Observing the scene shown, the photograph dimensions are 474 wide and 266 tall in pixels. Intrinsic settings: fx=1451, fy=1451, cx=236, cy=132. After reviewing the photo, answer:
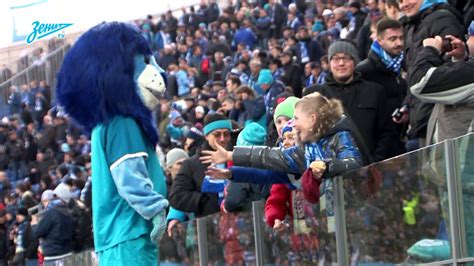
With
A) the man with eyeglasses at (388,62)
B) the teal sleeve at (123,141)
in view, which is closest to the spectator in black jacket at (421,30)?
the man with eyeglasses at (388,62)

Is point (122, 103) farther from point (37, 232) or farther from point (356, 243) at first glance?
point (37, 232)

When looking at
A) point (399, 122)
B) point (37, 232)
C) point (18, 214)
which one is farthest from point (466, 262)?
point (18, 214)

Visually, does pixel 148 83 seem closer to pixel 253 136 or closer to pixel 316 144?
pixel 316 144

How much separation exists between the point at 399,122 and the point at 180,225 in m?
1.73

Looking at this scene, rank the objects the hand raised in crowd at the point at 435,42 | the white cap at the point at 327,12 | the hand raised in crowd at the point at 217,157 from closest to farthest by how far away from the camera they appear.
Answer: the hand raised in crowd at the point at 217,157, the hand raised in crowd at the point at 435,42, the white cap at the point at 327,12

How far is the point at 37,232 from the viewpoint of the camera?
1586 cm

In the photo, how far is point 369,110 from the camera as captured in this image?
1032 centimetres

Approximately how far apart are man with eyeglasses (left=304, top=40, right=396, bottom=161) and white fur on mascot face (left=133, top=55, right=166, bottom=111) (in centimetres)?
210

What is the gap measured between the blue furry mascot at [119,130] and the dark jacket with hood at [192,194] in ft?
8.01

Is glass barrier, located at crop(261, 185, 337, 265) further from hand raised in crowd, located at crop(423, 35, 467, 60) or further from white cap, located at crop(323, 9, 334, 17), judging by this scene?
white cap, located at crop(323, 9, 334, 17)

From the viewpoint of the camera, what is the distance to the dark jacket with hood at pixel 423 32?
945 centimetres

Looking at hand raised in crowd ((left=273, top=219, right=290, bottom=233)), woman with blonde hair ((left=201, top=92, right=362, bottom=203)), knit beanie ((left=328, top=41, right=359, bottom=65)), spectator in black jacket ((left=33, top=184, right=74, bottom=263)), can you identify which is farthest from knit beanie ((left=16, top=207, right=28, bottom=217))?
woman with blonde hair ((left=201, top=92, right=362, bottom=203))

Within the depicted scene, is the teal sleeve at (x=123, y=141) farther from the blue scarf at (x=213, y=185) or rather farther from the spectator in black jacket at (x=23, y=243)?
the spectator in black jacket at (x=23, y=243)

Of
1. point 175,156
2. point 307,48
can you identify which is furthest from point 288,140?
point 307,48
